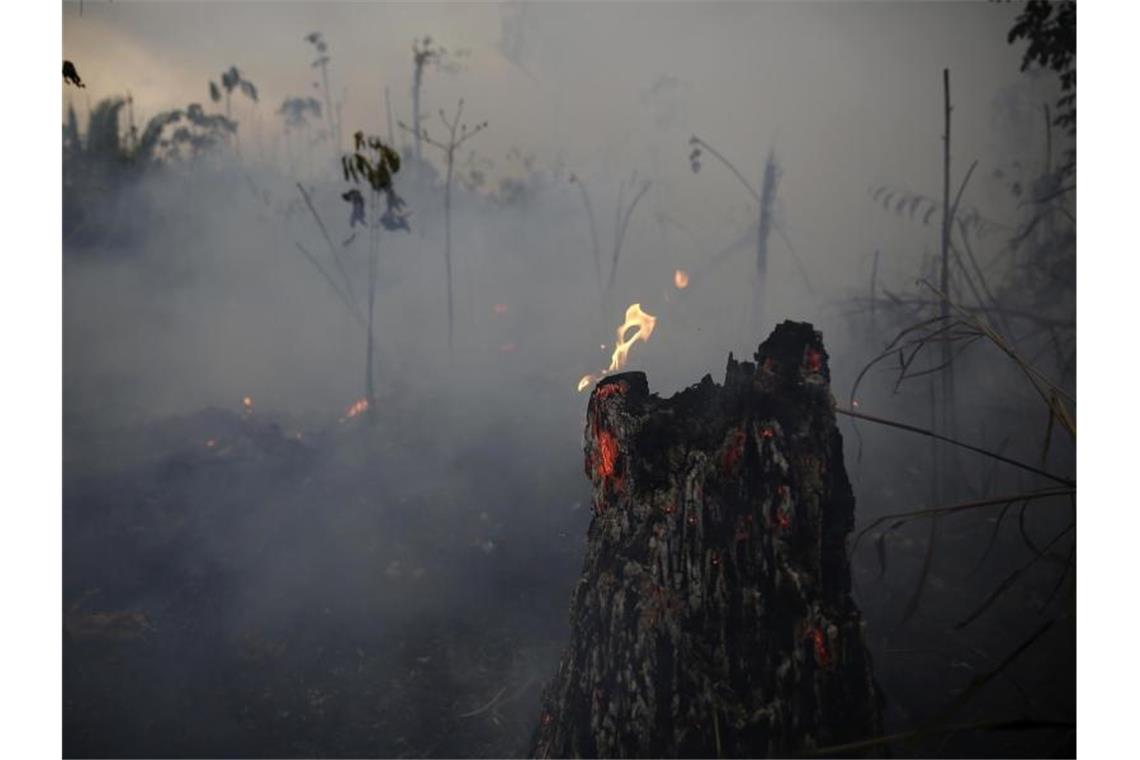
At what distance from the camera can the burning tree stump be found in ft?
7.84

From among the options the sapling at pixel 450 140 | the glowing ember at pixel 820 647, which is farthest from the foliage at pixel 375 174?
the glowing ember at pixel 820 647

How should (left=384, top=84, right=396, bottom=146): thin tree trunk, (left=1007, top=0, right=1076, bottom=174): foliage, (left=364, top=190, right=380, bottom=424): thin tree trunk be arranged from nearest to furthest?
(left=1007, top=0, right=1076, bottom=174): foliage < (left=384, top=84, right=396, bottom=146): thin tree trunk < (left=364, top=190, right=380, bottom=424): thin tree trunk

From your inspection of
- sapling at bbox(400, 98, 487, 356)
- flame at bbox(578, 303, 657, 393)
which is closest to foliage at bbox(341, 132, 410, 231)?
sapling at bbox(400, 98, 487, 356)

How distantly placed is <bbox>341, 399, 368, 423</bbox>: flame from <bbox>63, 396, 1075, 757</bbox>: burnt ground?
6 cm

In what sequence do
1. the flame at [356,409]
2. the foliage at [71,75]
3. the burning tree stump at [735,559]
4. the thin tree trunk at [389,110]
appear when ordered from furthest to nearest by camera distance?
1. the flame at [356,409]
2. the thin tree trunk at [389,110]
3. the foliage at [71,75]
4. the burning tree stump at [735,559]

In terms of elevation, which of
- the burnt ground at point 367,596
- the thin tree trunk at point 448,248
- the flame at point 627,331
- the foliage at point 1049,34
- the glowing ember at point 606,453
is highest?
the foliage at point 1049,34

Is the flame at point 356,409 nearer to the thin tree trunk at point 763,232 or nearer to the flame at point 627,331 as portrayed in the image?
the flame at point 627,331

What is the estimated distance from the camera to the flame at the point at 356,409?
3.72 metres

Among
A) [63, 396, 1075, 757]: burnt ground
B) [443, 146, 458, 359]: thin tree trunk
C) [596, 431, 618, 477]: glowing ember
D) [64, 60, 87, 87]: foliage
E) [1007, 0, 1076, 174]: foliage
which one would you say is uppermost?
[1007, 0, 1076, 174]: foliage

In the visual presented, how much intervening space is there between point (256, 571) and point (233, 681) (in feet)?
1.72

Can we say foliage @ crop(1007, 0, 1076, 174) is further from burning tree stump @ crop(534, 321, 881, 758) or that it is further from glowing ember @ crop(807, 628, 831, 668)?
glowing ember @ crop(807, 628, 831, 668)

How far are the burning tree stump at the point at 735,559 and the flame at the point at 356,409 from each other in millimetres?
1702

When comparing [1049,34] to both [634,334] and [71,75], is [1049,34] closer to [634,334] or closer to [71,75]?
[634,334]

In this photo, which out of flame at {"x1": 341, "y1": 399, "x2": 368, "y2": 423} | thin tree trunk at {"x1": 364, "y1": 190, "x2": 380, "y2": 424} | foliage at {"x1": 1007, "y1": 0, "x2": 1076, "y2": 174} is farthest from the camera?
flame at {"x1": 341, "y1": 399, "x2": 368, "y2": 423}
